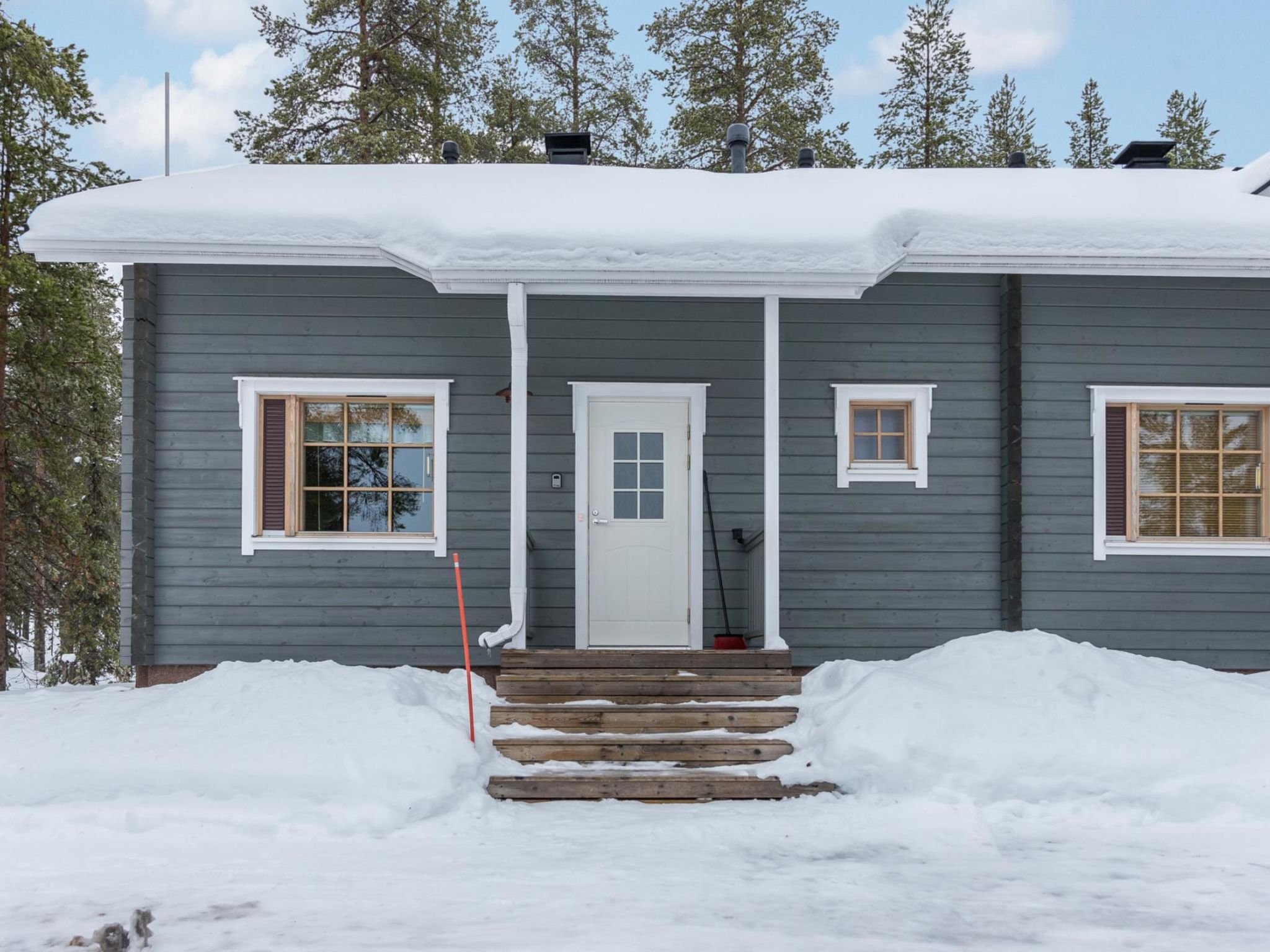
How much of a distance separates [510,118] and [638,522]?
12.3 metres

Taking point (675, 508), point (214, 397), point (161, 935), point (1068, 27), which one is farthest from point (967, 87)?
point (1068, 27)

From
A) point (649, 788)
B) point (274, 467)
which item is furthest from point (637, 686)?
point (274, 467)

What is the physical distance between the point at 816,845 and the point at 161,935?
8.42 feet

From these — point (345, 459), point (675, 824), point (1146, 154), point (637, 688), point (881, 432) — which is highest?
point (1146, 154)

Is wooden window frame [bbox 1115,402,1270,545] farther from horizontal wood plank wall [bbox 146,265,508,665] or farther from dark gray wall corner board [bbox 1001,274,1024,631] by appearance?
horizontal wood plank wall [bbox 146,265,508,665]

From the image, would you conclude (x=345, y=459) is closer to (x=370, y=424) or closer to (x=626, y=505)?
(x=370, y=424)

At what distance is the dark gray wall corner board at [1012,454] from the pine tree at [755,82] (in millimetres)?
10038

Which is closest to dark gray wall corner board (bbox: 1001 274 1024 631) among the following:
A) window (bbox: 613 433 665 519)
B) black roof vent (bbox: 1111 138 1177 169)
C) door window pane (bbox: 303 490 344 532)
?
window (bbox: 613 433 665 519)

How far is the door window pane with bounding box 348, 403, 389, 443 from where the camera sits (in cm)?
712

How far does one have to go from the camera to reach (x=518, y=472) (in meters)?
6.25

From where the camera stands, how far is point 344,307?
7008 mm

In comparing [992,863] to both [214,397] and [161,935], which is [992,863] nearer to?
[161,935]

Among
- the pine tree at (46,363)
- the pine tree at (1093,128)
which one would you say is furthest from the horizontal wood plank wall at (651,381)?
the pine tree at (1093,128)

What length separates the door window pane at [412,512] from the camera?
7.10 metres
